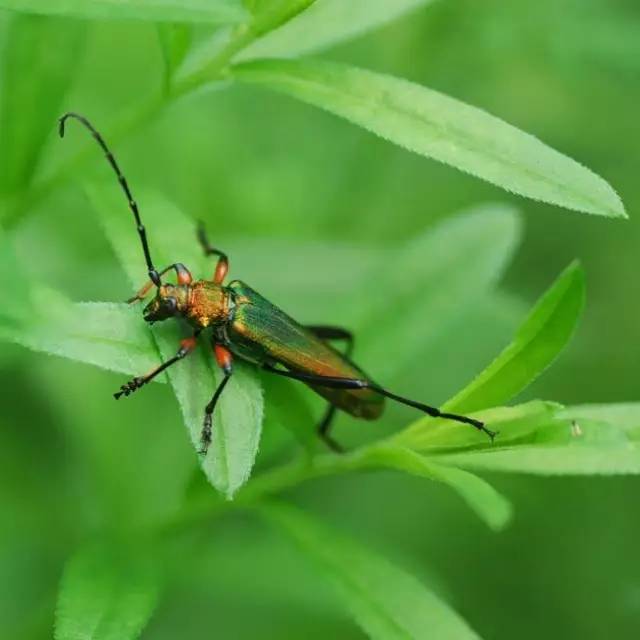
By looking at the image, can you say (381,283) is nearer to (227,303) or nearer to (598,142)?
(227,303)

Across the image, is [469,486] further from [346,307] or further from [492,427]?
[346,307]

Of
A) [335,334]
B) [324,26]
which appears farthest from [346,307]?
[324,26]

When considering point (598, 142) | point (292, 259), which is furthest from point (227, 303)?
point (598, 142)

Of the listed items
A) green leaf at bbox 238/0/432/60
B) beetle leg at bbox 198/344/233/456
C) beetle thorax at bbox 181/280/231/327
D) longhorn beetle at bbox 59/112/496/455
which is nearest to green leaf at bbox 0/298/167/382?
beetle leg at bbox 198/344/233/456

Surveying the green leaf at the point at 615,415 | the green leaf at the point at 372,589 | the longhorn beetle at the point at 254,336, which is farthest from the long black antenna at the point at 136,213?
the green leaf at the point at 615,415

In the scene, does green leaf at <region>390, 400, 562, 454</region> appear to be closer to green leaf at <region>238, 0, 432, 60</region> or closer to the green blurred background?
the green blurred background
